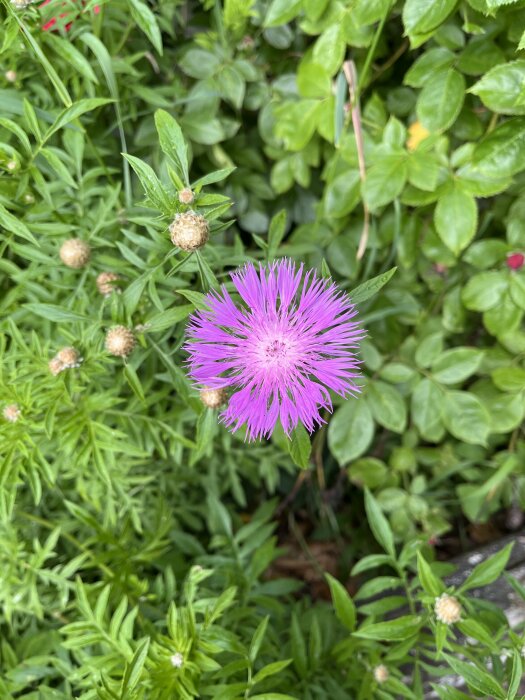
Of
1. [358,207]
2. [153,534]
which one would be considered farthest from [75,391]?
[358,207]

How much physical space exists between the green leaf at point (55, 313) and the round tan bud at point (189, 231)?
0.80 ft

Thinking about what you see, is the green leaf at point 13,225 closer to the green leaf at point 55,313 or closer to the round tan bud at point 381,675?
the green leaf at point 55,313

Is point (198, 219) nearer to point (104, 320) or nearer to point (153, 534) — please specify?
point (104, 320)

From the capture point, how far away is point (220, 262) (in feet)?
3.52

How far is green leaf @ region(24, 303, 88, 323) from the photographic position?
3.22 ft

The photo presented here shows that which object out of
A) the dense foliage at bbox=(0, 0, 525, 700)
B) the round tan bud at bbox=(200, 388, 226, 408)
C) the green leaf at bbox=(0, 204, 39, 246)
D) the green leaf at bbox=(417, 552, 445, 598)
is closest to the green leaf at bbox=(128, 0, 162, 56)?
the dense foliage at bbox=(0, 0, 525, 700)

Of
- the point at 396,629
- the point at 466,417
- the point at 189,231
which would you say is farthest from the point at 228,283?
the point at 466,417

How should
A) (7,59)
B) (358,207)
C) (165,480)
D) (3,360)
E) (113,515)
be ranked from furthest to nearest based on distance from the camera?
1. (358,207)
2. (165,480)
3. (113,515)
4. (7,59)
5. (3,360)

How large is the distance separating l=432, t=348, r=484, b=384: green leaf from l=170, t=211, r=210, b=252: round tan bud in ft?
2.69

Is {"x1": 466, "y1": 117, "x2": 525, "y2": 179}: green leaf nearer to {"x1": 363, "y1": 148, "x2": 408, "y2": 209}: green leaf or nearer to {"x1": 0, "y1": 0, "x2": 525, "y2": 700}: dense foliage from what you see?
{"x1": 0, "y1": 0, "x2": 525, "y2": 700}: dense foliage

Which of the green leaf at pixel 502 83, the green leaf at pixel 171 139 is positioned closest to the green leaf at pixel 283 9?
the green leaf at pixel 502 83

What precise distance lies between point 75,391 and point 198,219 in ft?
1.34

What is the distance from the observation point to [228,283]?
1.01m

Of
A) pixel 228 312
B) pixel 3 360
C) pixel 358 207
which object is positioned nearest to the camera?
pixel 228 312
